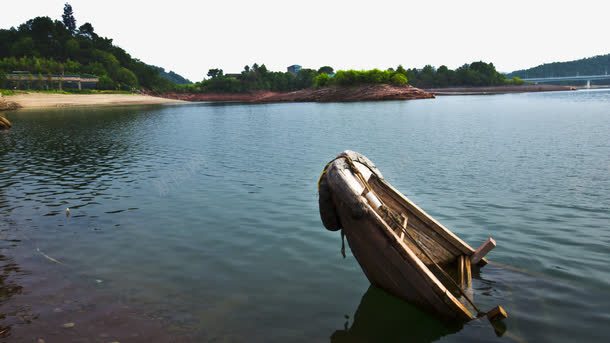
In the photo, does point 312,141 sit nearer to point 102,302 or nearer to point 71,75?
point 102,302

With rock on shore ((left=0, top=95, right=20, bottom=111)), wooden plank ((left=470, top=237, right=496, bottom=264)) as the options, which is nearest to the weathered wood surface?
wooden plank ((left=470, top=237, right=496, bottom=264))

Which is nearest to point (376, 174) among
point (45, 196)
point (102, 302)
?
point (102, 302)

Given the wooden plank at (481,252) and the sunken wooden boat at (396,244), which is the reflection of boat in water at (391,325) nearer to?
the sunken wooden boat at (396,244)

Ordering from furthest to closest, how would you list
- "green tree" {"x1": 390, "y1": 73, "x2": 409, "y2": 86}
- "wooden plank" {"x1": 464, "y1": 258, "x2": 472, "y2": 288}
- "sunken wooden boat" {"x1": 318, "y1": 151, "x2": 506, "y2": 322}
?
"green tree" {"x1": 390, "y1": 73, "x2": 409, "y2": 86} → "wooden plank" {"x1": 464, "y1": 258, "x2": 472, "y2": 288} → "sunken wooden boat" {"x1": 318, "y1": 151, "x2": 506, "y2": 322}

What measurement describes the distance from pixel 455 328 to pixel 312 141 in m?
31.8

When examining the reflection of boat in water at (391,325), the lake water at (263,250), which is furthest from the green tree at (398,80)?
the reflection of boat in water at (391,325)

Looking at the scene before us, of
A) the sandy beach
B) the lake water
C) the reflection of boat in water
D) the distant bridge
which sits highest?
the distant bridge

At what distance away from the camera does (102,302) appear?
9.27m

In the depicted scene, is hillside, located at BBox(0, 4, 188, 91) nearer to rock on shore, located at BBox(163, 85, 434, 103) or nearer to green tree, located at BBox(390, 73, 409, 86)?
rock on shore, located at BBox(163, 85, 434, 103)

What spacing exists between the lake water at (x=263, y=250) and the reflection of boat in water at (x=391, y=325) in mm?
33

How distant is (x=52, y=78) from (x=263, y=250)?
150637 millimetres

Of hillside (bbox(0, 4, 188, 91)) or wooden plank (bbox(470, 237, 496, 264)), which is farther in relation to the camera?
hillside (bbox(0, 4, 188, 91))

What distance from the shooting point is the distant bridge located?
12562 centimetres

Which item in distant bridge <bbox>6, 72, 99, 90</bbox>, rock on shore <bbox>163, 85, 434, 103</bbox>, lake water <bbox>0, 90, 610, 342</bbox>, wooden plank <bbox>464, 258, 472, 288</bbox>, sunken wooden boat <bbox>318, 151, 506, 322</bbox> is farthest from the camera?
rock on shore <bbox>163, 85, 434, 103</bbox>
